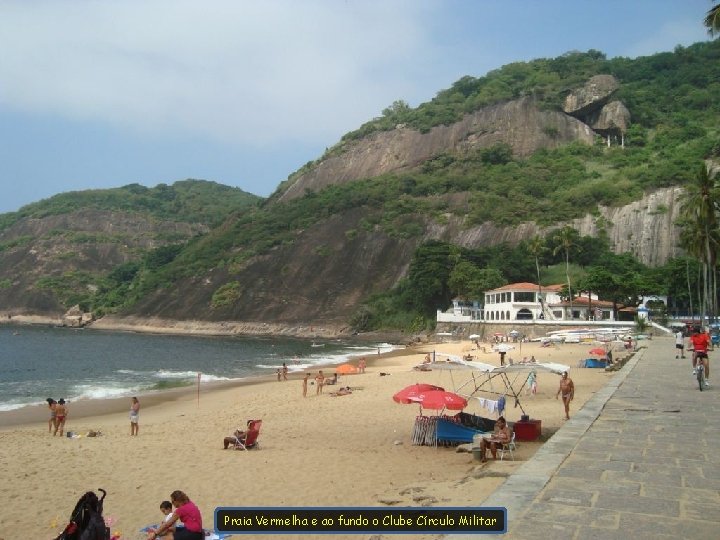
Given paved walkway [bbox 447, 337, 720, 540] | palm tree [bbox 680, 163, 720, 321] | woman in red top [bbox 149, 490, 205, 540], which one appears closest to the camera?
paved walkway [bbox 447, 337, 720, 540]

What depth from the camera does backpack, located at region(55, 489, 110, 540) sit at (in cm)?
728

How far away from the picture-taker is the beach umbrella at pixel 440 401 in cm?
1433

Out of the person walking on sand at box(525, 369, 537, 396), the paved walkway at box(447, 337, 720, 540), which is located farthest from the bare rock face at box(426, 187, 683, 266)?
the paved walkway at box(447, 337, 720, 540)

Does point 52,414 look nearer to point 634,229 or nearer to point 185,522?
point 185,522

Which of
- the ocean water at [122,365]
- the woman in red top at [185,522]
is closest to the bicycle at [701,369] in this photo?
the woman in red top at [185,522]

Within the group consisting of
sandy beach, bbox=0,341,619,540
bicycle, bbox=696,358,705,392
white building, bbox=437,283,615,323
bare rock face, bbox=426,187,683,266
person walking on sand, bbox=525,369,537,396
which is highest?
bare rock face, bbox=426,187,683,266

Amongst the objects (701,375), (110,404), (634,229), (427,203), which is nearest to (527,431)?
(701,375)

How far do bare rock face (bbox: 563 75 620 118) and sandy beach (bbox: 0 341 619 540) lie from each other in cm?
11662

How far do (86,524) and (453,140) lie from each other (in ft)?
435

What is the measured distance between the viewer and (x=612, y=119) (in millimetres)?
125000

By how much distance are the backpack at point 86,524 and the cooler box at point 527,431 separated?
369 inches

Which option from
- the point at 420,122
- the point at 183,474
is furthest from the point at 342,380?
the point at 420,122

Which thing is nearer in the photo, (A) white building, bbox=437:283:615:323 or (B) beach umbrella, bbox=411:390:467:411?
(B) beach umbrella, bbox=411:390:467:411

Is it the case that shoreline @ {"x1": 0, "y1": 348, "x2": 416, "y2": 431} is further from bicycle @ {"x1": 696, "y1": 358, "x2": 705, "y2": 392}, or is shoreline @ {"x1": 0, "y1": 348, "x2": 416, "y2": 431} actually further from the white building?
the white building
